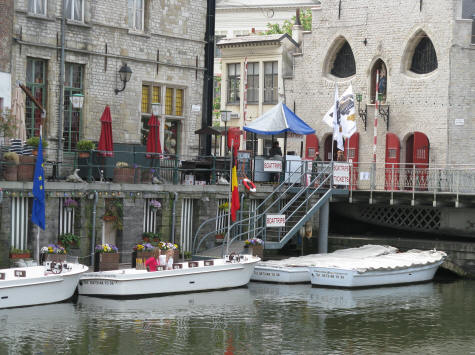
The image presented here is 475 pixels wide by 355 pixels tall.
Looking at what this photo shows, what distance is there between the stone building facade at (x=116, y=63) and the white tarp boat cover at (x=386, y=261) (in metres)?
7.44

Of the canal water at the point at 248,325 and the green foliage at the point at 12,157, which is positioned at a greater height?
the green foliage at the point at 12,157

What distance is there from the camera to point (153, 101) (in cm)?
3544

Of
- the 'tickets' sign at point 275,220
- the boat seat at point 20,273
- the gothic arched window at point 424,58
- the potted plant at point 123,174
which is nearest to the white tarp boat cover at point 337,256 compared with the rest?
the 'tickets' sign at point 275,220

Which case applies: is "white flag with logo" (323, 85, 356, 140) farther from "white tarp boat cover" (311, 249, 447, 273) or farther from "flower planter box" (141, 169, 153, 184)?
"flower planter box" (141, 169, 153, 184)

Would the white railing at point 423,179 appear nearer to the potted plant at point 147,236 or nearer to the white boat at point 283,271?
the white boat at point 283,271

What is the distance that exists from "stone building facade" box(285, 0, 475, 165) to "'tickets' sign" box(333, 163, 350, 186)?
27.3ft

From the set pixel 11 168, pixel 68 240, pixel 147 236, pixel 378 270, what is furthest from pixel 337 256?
pixel 11 168

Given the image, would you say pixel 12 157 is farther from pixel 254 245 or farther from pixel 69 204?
pixel 254 245

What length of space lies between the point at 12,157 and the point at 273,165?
32.2 ft

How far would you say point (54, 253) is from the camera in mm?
26672

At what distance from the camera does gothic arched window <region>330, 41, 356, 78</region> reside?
46344mm

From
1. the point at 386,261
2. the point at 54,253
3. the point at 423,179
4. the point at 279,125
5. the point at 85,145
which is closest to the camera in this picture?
the point at 54,253

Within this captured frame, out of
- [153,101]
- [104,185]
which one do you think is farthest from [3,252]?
[153,101]

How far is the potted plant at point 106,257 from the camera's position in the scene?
28.0 metres
